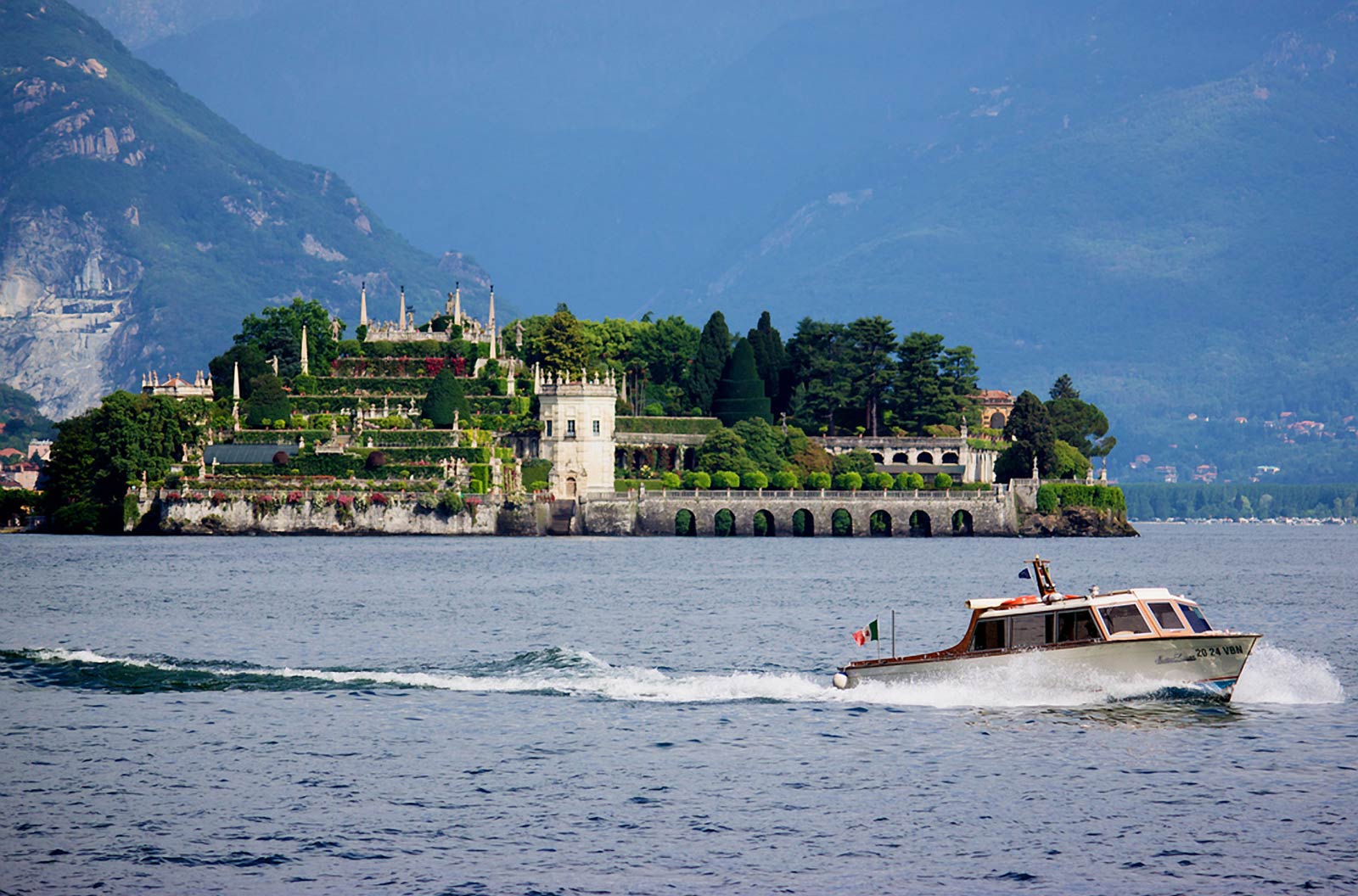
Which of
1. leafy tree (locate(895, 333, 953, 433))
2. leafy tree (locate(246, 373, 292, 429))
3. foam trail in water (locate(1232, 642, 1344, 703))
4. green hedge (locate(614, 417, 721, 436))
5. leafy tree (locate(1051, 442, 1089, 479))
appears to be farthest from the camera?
leafy tree (locate(895, 333, 953, 433))

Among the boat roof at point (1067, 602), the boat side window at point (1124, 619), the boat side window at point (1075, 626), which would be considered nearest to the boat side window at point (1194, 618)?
the boat roof at point (1067, 602)

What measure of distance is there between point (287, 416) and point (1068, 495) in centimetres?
7236

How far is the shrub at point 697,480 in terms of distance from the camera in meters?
173

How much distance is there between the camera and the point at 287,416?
168 metres

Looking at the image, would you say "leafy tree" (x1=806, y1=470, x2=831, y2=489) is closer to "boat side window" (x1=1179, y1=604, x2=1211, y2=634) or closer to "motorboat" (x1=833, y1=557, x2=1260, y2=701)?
"motorboat" (x1=833, y1=557, x2=1260, y2=701)

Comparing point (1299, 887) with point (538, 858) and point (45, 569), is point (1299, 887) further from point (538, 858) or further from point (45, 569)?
point (45, 569)

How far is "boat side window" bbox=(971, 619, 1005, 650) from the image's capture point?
50.9 metres

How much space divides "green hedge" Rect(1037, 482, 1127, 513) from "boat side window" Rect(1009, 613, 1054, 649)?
13247 cm

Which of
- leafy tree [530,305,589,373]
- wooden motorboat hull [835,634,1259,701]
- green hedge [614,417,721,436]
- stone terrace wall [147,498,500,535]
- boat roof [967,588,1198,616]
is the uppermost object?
leafy tree [530,305,589,373]

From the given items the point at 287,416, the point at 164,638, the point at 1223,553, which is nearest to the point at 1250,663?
the point at 164,638

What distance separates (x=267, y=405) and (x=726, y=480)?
40672 millimetres

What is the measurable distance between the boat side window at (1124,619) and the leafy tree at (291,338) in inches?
5578

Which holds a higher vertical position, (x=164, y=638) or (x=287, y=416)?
(x=287, y=416)

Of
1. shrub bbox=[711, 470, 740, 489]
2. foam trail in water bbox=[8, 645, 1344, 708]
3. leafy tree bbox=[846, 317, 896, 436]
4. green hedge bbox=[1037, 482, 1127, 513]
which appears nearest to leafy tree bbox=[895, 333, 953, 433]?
leafy tree bbox=[846, 317, 896, 436]
